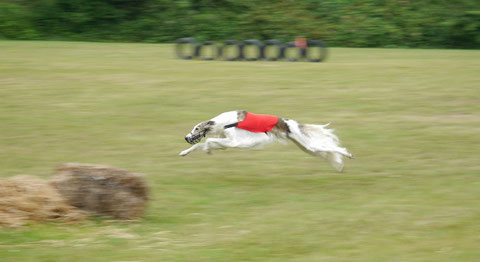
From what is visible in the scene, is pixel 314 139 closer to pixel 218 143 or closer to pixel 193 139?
pixel 218 143

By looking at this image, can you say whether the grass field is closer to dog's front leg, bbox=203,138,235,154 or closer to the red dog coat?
dog's front leg, bbox=203,138,235,154

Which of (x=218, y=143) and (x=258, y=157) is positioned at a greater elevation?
(x=218, y=143)

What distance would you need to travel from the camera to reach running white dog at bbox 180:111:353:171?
36.1ft

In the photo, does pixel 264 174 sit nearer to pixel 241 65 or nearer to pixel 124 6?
pixel 241 65

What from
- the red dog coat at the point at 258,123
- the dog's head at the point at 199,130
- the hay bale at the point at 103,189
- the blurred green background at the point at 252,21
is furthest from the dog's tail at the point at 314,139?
the blurred green background at the point at 252,21

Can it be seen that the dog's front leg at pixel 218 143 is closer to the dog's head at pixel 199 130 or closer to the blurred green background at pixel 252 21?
the dog's head at pixel 199 130

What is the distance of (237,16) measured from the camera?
1747 inches

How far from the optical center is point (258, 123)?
1098cm

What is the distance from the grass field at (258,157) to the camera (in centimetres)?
761

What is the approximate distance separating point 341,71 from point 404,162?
506 inches

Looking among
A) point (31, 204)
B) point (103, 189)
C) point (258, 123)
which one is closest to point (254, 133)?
point (258, 123)

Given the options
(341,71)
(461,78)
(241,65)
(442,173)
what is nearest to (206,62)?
(241,65)

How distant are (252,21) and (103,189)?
120ft

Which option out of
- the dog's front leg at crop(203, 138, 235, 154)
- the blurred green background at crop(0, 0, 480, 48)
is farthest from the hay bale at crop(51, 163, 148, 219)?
the blurred green background at crop(0, 0, 480, 48)
